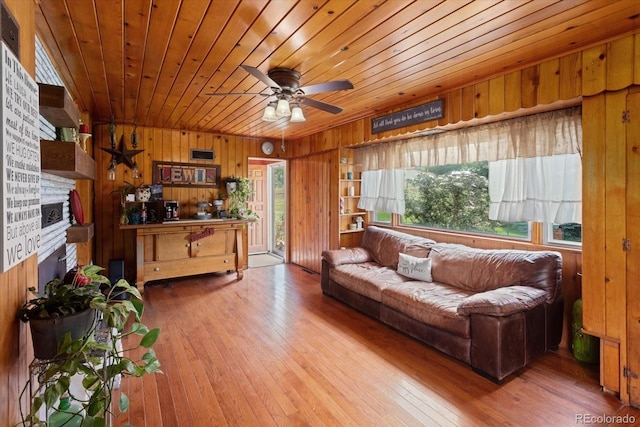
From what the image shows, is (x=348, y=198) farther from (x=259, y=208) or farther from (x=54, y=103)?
(x=54, y=103)

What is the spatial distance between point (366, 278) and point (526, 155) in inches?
77.1

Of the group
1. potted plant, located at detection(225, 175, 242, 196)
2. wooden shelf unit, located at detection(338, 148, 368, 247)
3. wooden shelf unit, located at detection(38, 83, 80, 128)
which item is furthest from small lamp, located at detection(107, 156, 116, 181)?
wooden shelf unit, located at detection(338, 148, 368, 247)

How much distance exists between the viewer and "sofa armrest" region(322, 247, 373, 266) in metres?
4.12

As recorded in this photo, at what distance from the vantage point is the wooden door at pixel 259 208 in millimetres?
7098

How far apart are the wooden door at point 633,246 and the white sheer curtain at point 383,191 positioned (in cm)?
241

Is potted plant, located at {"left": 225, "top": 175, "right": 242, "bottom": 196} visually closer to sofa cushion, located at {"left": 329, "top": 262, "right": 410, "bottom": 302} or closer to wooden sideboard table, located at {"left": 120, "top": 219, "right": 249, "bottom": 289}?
wooden sideboard table, located at {"left": 120, "top": 219, "right": 249, "bottom": 289}

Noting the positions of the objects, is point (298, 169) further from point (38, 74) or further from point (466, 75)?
point (38, 74)

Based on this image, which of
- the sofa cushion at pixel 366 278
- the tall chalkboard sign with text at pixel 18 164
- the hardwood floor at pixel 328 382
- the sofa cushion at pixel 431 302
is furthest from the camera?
the sofa cushion at pixel 366 278

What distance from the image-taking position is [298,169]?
594cm

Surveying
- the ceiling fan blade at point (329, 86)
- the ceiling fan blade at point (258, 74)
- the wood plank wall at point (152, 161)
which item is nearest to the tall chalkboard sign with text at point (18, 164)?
the ceiling fan blade at point (258, 74)

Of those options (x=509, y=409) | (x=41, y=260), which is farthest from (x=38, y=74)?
(x=509, y=409)

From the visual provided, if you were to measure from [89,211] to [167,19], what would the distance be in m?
3.17

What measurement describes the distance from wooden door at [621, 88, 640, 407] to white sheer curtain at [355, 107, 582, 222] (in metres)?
0.52

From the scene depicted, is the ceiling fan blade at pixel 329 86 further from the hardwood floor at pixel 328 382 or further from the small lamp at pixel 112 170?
the small lamp at pixel 112 170
